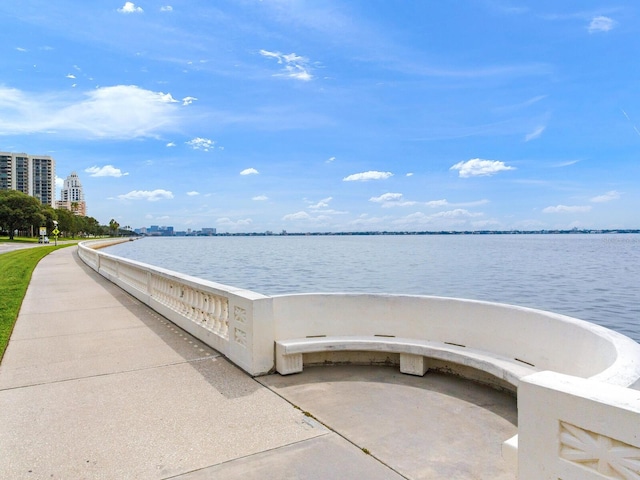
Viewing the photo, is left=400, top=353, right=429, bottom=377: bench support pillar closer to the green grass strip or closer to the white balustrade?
the white balustrade

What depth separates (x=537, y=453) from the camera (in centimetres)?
243

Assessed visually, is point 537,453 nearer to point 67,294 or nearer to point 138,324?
point 138,324

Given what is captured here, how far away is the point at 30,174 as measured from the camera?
587ft

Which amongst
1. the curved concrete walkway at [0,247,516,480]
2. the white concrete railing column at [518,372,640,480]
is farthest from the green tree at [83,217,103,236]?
the white concrete railing column at [518,372,640,480]

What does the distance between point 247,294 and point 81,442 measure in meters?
2.45

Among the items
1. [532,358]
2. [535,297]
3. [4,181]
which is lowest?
[535,297]

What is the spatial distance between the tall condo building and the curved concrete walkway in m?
187

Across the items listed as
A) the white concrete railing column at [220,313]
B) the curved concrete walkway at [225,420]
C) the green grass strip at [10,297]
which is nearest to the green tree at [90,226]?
the green grass strip at [10,297]

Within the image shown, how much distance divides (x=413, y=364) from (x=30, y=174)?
8170 inches

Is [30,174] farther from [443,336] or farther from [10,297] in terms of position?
[443,336]

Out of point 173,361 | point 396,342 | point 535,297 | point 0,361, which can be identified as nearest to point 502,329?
point 396,342

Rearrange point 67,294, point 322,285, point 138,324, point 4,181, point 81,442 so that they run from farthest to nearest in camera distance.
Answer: point 4,181, point 322,285, point 67,294, point 138,324, point 81,442

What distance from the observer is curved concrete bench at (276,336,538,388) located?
5.03m

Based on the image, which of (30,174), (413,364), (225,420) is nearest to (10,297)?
(225,420)
